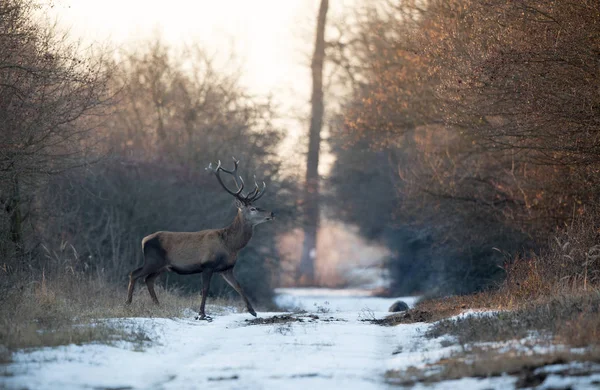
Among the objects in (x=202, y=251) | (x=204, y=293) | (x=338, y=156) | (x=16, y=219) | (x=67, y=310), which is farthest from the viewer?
(x=338, y=156)

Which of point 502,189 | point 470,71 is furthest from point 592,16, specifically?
point 502,189

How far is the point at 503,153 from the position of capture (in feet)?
83.0

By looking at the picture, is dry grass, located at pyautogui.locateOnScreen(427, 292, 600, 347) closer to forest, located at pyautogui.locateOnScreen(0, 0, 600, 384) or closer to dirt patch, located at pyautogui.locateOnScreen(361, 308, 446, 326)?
forest, located at pyautogui.locateOnScreen(0, 0, 600, 384)

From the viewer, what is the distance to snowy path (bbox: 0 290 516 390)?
9.27 m

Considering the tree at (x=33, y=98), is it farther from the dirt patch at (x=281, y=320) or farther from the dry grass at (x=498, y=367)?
the dry grass at (x=498, y=367)

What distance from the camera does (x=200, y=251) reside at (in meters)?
18.2

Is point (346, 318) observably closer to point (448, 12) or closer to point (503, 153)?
point (503, 153)

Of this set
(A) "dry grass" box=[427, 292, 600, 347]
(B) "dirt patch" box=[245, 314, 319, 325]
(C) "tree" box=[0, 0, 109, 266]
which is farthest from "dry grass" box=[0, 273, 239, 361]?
(A) "dry grass" box=[427, 292, 600, 347]

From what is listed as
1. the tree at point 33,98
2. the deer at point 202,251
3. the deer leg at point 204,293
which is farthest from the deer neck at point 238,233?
the tree at point 33,98

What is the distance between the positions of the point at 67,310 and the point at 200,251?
4079 millimetres

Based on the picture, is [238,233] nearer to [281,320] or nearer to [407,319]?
[281,320]

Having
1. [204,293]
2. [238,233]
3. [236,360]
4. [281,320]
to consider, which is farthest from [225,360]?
[238,233]

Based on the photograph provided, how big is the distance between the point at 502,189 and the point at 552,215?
2.45 meters

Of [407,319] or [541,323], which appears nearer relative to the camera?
[541,323]
